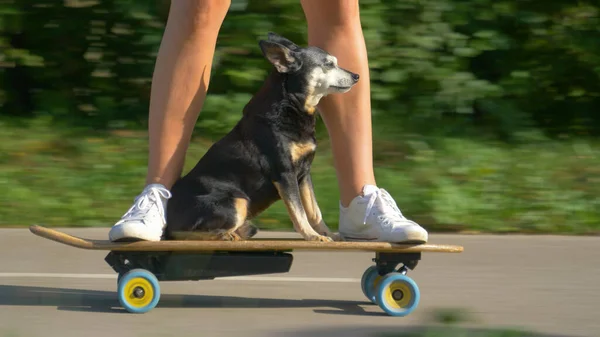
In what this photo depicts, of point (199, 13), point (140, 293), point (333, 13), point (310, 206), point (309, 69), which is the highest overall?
point (333, 13)

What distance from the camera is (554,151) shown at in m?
8.12

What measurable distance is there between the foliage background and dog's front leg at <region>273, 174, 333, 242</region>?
2.37 m

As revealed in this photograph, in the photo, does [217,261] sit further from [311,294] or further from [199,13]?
[199,13]

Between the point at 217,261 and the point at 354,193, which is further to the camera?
the point at 354,193

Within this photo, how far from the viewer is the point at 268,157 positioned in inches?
171

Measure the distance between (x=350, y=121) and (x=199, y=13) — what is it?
2.64ft

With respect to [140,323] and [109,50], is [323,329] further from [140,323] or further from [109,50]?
[109,50]

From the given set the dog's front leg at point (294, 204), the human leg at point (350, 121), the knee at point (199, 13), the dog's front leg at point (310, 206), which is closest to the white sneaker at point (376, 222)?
the human leg at point (350, 121)

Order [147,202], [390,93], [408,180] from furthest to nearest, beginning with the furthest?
[390,93] → [408,180] → [147,202]

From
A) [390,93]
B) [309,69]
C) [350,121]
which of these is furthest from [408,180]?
[309,69]

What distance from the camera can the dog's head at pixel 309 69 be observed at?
14.2ft

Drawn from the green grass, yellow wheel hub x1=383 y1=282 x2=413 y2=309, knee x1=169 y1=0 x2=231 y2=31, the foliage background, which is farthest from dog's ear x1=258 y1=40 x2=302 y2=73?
the foliage background

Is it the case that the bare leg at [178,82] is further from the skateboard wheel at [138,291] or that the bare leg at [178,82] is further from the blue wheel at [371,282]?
the blue wheel at [371,282]

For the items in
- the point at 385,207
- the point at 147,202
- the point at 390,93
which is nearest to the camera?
the point at 147,202
